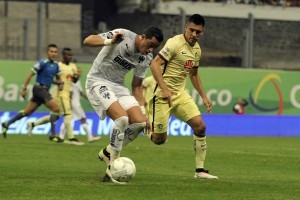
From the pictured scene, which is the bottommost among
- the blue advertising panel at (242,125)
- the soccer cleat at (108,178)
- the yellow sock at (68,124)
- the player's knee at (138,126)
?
the blue advertising panel at (242,125)

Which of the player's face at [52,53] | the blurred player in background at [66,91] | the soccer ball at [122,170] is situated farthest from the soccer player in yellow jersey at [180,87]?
the blurred player in background at [66,91]

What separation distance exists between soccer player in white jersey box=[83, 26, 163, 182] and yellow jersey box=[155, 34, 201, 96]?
2.56ft

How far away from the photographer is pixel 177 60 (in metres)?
13.7

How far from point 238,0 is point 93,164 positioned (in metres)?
29.2

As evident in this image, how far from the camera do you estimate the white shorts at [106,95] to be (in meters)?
12.4

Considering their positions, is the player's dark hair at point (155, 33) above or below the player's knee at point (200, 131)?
above

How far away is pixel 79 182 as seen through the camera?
1182 cm

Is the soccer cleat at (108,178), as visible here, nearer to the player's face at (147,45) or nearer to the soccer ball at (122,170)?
the soccer ball at (122,170)

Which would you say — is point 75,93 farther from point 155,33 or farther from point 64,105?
point 155,33

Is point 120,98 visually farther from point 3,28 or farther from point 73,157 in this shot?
point 3,28

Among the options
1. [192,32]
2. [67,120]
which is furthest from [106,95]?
[67,120]

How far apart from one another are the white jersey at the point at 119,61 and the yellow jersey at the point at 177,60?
78 centimetres

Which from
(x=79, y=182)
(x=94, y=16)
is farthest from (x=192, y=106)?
(x=94, y=16)

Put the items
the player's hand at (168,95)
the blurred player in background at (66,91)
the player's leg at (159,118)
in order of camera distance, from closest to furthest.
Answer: the player's hand at (168,95)
the player's leg at (159,118)
the blurred player in background at (66,91)
